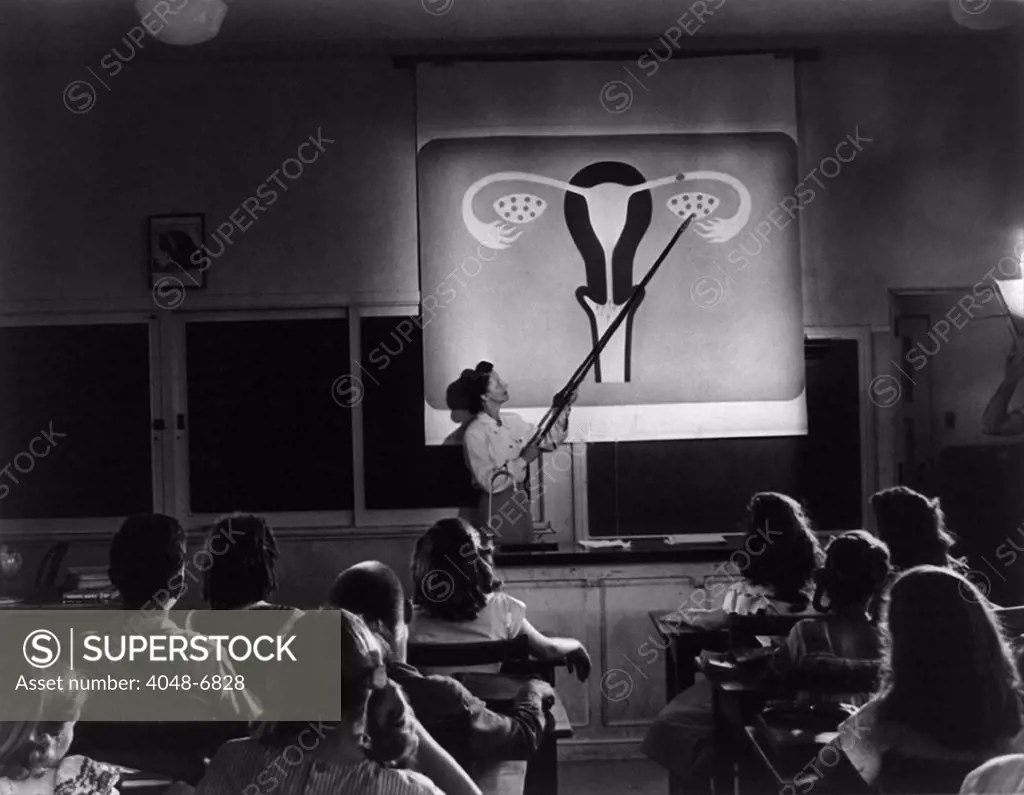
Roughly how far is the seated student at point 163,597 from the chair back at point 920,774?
1.33 m

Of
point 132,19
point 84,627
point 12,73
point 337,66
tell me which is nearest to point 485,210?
point 337,66

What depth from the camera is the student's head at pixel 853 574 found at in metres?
2.26

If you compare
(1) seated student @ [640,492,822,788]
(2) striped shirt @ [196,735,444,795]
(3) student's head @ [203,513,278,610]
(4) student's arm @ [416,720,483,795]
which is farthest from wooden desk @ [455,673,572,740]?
(3) student's head @ [203,513,278,610]

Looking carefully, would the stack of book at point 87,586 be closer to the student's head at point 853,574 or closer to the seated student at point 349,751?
the seated student at point 349,751

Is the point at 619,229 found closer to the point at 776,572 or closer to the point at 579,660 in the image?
the point at 776,572

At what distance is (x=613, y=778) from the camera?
11.1 feet

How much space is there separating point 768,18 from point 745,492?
1892 millimetres

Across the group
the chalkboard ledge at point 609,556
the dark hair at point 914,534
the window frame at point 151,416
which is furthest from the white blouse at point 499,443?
the dark hair at point 914,534

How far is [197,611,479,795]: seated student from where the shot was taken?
1.61 meters

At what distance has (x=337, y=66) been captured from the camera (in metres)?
3.65

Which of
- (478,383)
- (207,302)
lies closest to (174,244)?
(207,302)

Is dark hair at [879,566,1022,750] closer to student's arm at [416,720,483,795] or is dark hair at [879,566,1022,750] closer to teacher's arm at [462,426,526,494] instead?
student's arm at [416,720,483,795]

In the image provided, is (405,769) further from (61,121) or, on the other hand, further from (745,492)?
(61,121)

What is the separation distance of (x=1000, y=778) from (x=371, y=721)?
1.06m
